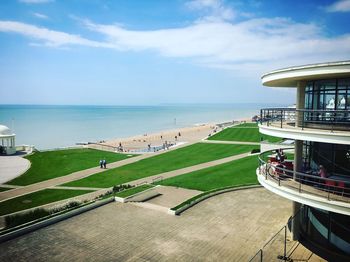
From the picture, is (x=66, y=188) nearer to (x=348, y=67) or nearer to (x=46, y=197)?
(x=46, y=197)

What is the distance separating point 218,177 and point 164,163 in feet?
35.6

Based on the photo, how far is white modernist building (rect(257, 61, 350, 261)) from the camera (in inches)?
463

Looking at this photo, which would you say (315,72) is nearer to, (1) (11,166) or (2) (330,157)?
(2) (330,157)

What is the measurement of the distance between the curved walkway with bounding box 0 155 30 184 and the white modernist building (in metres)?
29.2

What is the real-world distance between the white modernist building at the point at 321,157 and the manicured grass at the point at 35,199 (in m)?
17.7

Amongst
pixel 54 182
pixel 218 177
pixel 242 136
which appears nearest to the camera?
pixel 218 177

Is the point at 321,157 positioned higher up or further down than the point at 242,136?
higher up

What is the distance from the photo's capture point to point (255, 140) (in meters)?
54.8

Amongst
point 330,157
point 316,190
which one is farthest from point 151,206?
point 330,157

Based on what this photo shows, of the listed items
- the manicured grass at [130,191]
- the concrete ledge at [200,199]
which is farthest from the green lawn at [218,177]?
the manicured grass at [130,191]

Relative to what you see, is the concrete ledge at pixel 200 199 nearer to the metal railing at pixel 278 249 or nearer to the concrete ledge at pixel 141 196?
the concrete ledge at pixel 141 196

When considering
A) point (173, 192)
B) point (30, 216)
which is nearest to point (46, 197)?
point (30, 216)

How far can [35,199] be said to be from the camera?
25703mm

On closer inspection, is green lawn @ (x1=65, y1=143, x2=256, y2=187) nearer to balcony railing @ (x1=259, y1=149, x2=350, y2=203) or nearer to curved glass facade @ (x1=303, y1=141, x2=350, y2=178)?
balcony railing @ (x1=259, y1=149, x2=350, y2=203)
